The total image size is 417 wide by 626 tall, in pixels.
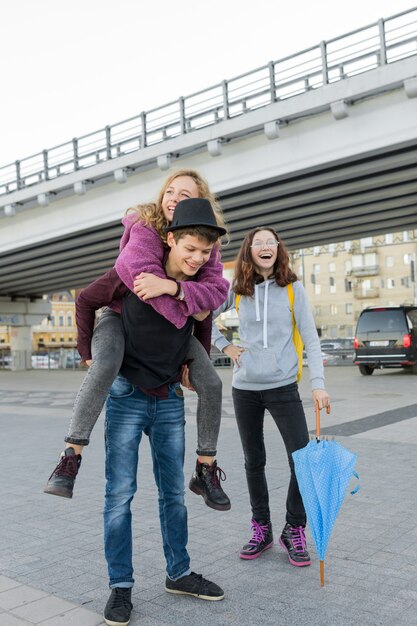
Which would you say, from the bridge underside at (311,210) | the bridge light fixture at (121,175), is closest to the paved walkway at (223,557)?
the bridge underside at (311,210)

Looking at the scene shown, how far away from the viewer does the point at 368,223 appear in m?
28.4

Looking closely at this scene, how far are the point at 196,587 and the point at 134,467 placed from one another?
0.68m

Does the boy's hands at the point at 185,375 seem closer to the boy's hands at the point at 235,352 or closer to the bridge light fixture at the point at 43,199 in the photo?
the boy's hands at the point at 235,352

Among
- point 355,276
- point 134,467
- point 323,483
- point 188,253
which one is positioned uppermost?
point 355,276

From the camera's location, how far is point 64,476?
111 inches

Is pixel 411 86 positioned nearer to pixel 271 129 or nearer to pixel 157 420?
pixel 271 129

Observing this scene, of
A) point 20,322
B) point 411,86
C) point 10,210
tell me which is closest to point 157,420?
point 411,86

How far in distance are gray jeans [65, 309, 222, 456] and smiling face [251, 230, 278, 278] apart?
35.8 inches

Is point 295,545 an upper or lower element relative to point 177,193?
lower

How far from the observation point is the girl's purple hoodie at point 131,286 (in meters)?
2.93

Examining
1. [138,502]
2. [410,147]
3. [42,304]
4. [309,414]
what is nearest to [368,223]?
[410,147]

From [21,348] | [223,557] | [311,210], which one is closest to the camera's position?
[223,557]

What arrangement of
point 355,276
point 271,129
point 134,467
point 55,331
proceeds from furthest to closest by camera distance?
point 55,331
point 355,276
point 271,129
point 134,467

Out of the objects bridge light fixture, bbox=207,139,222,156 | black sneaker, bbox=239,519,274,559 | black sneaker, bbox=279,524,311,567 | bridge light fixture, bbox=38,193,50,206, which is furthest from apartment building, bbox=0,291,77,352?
black sneaker, bbox=279,524,311,567
